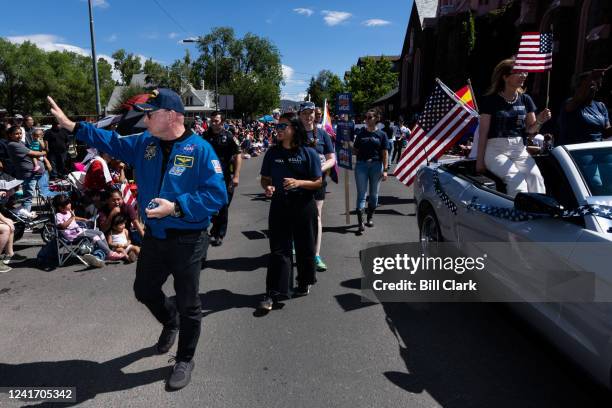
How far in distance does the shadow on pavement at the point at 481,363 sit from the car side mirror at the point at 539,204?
956mm

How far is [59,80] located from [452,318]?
290 feet

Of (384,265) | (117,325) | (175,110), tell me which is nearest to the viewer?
(175,110)

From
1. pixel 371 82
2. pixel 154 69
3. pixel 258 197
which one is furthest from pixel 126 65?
pixel 258 197

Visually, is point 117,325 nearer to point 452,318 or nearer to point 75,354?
point 75,354

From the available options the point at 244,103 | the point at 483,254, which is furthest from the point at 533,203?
the point at 244,103

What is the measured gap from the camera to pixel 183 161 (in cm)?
297

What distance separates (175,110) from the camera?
3.04 m

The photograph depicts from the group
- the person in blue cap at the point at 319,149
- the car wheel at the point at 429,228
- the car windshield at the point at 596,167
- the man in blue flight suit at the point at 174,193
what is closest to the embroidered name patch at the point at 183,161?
the man in blue flight suit at the point at 174,193

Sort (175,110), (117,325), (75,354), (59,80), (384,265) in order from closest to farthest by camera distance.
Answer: (175,110) < (75,354) < (117,325) < (384,265) < (59,80)

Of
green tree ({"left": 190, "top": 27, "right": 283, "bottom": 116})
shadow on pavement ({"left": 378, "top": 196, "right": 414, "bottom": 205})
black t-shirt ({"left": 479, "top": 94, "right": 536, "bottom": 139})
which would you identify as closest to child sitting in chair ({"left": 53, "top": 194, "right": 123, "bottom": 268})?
black t-shirt ({"left": 479, "top": 94, "right": 536, "bottom": 139})

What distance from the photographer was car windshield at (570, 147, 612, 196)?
3137 mm

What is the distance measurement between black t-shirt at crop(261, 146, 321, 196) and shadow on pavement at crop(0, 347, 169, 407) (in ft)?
6.35

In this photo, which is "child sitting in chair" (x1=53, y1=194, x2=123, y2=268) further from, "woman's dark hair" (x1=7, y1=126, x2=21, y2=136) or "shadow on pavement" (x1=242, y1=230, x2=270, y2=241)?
"woman's dark hair" (x1=7, y1=126, x2=21, y2=136)

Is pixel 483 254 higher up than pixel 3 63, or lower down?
lower down
